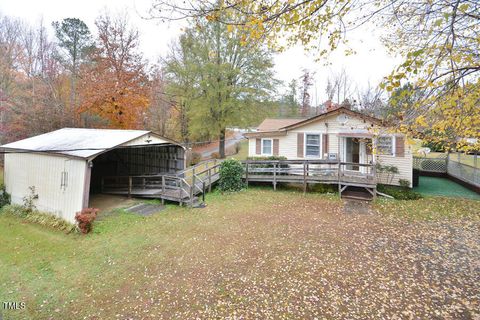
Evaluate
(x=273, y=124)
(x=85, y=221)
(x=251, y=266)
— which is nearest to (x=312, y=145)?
(x=273, y=124)

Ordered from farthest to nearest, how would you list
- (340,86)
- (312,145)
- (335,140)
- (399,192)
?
(340,86)
(312,145)
(335,140)
(399,192)

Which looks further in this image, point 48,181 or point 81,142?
point 81,142

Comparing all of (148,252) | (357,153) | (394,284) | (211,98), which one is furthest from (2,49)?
(394,284)

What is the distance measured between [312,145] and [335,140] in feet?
4.02

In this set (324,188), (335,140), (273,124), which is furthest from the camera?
(273,124)

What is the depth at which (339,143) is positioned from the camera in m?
12.6

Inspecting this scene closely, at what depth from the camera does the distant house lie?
1158 centimetres

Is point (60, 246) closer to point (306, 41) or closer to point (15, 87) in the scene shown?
point (306, 41)

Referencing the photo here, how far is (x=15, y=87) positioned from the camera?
18.9 meters

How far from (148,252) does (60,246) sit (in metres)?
3.00

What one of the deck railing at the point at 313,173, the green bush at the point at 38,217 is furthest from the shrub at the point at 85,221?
the deck railing at the point at 313,173

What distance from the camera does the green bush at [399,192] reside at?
33.6 feet

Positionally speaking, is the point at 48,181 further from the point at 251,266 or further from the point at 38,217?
the point at 251,266

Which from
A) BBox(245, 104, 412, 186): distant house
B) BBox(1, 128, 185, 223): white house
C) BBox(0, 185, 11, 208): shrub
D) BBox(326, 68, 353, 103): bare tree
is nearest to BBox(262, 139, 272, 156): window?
BBox(245, 104, 412, 186): distant house
